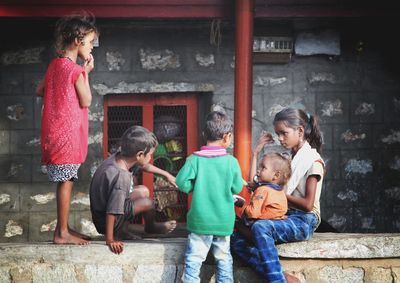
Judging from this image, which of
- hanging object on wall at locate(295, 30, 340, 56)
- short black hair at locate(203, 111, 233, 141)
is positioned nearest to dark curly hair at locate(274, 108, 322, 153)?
short black hair at locate(203, 111, 233, 141)

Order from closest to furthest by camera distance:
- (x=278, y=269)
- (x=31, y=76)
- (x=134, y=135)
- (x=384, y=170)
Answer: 1. (x=278, y=269)
2. (x=134, y=135)
3. (x=31, y=76)
4. (x=384, y=170)

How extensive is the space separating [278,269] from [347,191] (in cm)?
353

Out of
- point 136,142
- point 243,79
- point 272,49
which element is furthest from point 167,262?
point 272,49

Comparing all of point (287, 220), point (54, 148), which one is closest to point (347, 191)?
point (287, 220)

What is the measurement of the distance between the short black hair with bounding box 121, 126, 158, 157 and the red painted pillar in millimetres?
1831

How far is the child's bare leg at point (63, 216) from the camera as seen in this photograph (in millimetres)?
3973

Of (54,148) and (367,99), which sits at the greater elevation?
(367,99)

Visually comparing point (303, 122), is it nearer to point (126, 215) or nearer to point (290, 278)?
point (290, 278)

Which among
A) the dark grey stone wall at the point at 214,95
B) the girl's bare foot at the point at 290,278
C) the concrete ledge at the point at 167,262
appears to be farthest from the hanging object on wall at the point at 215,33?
the girl's bare foot at the point at 290,278

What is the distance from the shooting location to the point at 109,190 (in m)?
3.98

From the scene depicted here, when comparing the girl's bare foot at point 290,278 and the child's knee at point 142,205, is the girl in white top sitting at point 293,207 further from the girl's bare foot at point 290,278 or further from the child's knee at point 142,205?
the child's knee at point 142,205

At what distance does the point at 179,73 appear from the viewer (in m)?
6.84

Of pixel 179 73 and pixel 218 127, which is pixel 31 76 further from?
pixel 218 127

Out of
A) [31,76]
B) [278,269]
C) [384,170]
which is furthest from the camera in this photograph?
[384,170]
